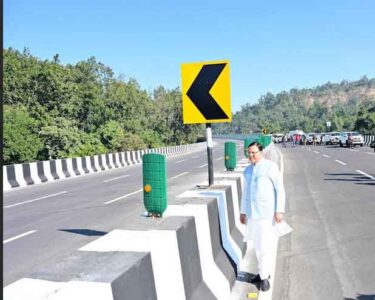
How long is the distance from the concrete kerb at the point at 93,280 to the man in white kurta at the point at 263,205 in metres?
2.46

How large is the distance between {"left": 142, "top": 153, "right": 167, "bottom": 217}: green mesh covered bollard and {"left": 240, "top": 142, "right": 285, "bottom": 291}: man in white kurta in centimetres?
112

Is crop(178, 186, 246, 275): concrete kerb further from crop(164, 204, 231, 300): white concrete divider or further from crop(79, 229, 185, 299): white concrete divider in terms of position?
crop(79, 229, 185, 299): white concrete divider

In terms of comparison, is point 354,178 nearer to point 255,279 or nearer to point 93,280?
point 255,279

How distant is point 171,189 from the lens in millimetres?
15953

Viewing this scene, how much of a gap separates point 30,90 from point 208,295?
38.9 metres

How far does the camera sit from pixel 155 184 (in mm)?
5547

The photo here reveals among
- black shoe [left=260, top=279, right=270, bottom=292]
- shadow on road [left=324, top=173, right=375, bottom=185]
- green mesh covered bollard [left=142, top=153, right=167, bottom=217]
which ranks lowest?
shadow on road [left=324, top=173, right=375, bottom=185]

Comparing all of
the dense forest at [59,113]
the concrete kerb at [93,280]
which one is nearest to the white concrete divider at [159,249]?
the concrete kerb at [93,280]

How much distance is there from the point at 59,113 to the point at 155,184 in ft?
118

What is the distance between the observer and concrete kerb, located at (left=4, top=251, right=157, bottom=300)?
2807 millimetres

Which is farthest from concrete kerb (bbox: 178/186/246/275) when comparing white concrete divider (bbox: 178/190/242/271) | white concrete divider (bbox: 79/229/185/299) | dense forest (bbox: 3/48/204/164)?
dense forest (bbox: 3/48/204/164)

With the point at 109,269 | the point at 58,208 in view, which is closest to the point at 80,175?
the point at 58,208

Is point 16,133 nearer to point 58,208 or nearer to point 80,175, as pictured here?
point 80,175

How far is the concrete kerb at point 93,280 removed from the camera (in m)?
2.81
